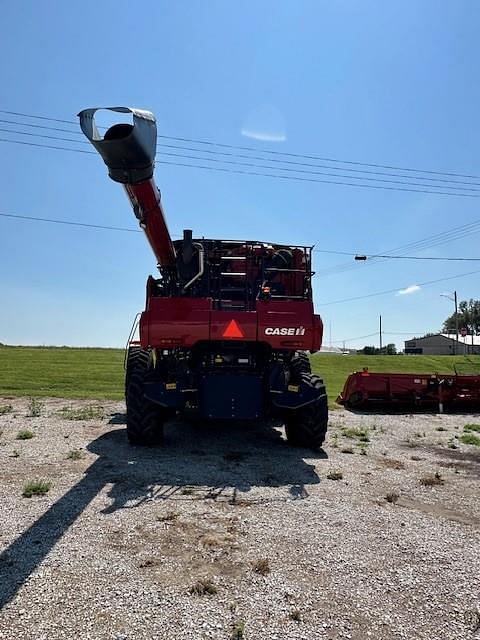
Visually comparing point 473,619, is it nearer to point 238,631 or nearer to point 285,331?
point 238,631

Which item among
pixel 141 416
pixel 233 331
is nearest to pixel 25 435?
pixel 141 416

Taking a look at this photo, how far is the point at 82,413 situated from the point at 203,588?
29.1 feet

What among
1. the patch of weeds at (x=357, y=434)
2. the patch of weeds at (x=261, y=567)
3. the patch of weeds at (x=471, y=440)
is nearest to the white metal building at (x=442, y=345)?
the patch of weeds at (x=471, y=440)

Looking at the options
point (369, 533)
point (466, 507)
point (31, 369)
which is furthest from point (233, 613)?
point (31, 369)

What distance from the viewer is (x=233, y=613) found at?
306 centimetres

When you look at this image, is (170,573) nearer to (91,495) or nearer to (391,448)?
(91,495)

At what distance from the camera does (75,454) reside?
7.15 metres

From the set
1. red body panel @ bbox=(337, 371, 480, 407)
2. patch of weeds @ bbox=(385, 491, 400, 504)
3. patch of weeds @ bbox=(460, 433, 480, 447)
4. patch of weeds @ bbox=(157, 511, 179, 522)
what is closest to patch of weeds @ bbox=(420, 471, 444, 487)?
patch of weeds @ bbox=(385, 491, 400, 504)

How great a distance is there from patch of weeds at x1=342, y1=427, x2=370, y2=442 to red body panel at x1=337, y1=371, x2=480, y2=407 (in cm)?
322

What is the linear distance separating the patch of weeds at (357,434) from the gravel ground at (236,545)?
1.62 m

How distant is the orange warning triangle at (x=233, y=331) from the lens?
754 cm

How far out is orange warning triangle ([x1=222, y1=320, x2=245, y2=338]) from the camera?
754 cm

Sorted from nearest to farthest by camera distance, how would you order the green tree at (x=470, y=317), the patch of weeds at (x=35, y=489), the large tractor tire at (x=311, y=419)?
1. the patch of weeds at (x=35, y=489)
2. the large tractor tire at (x=311, y=419)
3. the green tree at (x=470, y=317)

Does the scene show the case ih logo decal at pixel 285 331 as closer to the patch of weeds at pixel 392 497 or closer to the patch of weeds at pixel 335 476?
the patch of weeds at pixel 335 476
